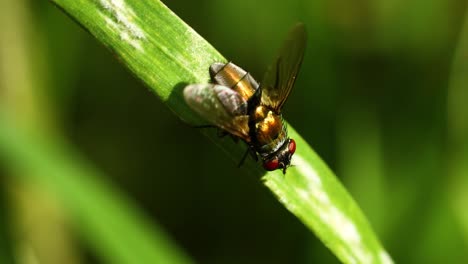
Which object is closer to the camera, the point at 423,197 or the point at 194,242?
the point at 423,197

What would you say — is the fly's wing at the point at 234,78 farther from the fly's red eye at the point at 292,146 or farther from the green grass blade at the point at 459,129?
the green grass blade at the point at 459,129

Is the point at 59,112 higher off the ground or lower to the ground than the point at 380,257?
higher

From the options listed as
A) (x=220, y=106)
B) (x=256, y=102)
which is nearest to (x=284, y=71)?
(x=256, y=102)

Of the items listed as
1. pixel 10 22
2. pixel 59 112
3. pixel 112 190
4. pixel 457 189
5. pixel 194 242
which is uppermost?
pixel 10 22

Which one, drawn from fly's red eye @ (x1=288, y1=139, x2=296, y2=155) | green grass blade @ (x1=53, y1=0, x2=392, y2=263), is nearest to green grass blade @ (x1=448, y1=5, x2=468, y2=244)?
green grass blade @ (x1=53, y1=0, x2=392, y2=263)

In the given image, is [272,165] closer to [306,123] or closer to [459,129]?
[306,123]

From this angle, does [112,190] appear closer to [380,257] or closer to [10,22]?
[10,22]

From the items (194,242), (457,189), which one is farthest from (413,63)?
(194,242)
